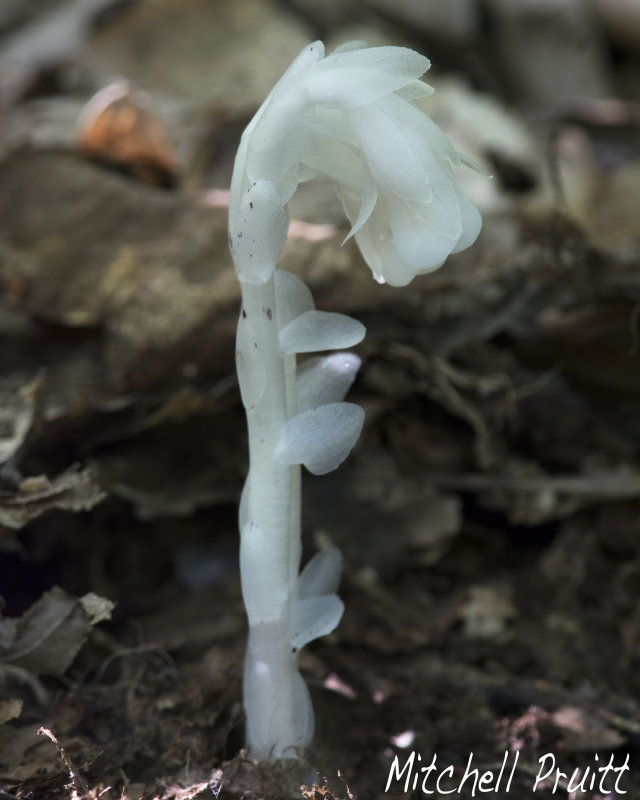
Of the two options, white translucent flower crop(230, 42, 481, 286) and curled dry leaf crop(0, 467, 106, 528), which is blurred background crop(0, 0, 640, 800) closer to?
curled dry leaf crop(0, 467, 106, 528)

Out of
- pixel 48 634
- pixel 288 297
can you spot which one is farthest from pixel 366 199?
pixel 48 634

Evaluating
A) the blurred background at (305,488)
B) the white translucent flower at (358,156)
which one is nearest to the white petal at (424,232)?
the white translucent flower at (358,156)

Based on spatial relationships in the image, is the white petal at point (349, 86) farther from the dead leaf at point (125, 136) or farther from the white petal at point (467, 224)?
the dead leaf at point (125, 136)

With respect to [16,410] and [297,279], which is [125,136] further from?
[297,279]

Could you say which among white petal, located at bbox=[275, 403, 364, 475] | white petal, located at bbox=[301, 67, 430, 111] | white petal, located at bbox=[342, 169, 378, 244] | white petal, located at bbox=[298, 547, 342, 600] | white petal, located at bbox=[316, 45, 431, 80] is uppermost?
white petal, located at bbox=[316, 45, 431, 80]

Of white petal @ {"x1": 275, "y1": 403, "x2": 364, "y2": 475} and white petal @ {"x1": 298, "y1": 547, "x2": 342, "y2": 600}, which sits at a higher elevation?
white petal @ {"x1": 275, "y1": 403, "x2": 364, "y2": 475}

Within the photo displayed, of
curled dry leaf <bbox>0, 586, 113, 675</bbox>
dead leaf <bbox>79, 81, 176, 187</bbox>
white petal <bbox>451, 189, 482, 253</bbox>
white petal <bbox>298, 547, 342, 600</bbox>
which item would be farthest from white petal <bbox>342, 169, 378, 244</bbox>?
dead leaf <bbox>79, 81, 176, 187</bbox>

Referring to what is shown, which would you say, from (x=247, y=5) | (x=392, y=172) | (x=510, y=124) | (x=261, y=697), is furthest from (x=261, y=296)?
(x=247, y=5)
